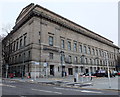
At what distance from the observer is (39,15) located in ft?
131

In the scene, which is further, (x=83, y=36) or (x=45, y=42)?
(x=83, y=36)

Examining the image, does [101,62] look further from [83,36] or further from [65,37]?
[65,37]

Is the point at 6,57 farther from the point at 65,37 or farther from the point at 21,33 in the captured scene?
the point at 65,37

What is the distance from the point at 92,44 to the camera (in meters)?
66.5

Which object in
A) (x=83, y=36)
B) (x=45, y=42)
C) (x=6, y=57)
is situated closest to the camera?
(x=45, y=42)

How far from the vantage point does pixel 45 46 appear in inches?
1580

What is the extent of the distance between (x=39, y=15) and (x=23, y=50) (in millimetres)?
12228

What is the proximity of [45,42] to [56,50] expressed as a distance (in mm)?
5126

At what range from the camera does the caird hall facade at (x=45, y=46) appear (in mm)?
37875

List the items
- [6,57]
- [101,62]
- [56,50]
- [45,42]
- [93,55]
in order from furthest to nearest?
[101,62], [93,55], [6,57], [56,50], [45,42]

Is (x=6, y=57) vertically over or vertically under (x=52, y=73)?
over

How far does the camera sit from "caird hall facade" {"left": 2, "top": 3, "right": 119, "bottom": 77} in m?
37.9

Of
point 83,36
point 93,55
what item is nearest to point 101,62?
point 93,55

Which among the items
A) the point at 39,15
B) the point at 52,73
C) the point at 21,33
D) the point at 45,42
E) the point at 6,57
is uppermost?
the point at 39,15
